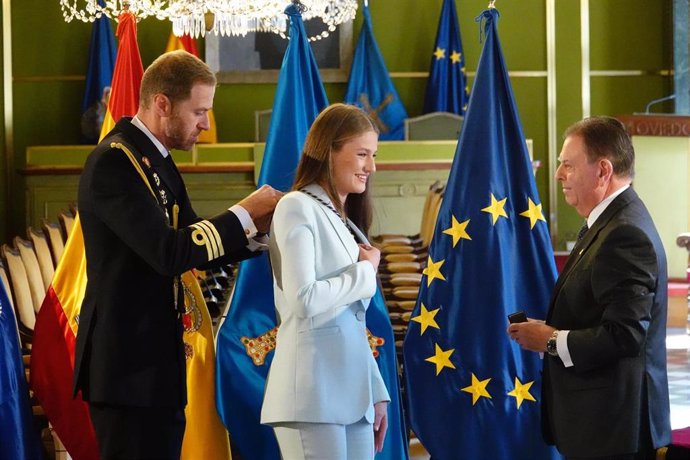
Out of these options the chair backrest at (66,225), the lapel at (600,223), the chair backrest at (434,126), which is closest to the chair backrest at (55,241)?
the chair backrest at (66,225)

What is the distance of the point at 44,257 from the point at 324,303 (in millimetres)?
3378

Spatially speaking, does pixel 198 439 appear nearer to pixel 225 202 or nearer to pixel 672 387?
pixel 672 387

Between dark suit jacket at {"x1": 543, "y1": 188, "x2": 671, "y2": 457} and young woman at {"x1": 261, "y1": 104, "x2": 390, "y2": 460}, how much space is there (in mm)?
530

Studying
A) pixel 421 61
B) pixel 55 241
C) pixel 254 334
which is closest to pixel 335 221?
pixel 254 334

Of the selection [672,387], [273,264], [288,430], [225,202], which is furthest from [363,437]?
[225,202]

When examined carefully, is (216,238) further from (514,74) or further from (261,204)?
(514,74)

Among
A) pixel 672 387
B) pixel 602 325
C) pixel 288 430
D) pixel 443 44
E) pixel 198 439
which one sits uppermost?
pixel 443 44

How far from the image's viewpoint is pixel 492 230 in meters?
3.63

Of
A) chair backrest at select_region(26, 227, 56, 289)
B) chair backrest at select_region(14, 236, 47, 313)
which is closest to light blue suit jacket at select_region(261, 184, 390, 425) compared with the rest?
chair backrest at select_region(14, 236, 47, 313)

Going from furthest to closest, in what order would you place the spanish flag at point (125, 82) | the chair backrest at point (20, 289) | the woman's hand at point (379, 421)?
the chair backrest at point (20, 289) → the spanish flag at point (125, 82) → the woman's hand at point (379, 421)

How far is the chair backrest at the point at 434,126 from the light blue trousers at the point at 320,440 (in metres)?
7.21

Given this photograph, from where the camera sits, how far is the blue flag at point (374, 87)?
33.2ft

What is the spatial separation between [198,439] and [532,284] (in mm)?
1281

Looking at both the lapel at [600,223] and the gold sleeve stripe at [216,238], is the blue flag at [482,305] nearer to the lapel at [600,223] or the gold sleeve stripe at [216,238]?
the lapel at [600,223]
